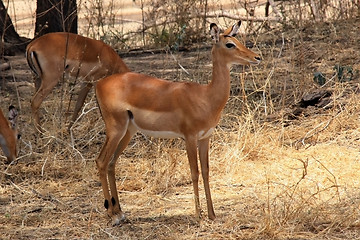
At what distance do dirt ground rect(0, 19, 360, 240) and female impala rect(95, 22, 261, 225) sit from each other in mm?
333

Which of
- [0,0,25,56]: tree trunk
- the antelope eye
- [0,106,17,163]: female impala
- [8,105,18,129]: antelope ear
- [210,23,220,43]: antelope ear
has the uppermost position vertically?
[210,23,220,43]: antelope ear

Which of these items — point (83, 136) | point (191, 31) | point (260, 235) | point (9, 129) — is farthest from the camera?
point (191, 31)

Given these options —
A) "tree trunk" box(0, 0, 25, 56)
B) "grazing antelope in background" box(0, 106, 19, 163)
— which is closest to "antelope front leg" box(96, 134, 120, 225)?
"grazing antelope in background" box(0, 106, 19, 163)

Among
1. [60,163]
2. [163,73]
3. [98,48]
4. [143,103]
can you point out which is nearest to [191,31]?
[163,73]

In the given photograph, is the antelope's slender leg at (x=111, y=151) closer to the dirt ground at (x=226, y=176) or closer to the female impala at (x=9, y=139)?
the dirt ground at (x=226, y=176)

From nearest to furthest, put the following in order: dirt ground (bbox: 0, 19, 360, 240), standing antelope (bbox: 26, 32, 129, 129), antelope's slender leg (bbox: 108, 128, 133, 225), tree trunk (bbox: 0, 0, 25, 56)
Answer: dirt ground (bbox: 0, 19, 360, 240), antelope's slender leg (bbox: 108, 128, 133, 225), standing antelope (bbox: 26, 32, 129, 129), tree trunk (bbox: 0, 0, 25, 56)

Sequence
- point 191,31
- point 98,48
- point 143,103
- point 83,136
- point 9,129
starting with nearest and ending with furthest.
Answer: point 143,103 < point 9,129 < point 83,136 < point 98,48 < point 191,31

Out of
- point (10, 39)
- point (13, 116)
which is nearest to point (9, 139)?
point (13, 116)

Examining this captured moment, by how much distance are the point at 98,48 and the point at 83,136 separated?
120cm

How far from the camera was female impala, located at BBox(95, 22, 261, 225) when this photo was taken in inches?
200

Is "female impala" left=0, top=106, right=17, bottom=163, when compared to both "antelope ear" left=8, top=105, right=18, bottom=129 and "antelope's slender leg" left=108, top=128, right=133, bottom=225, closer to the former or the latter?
"antelope ear" left=8, top=105, right=18, bottom=129

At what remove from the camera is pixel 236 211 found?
533 cm

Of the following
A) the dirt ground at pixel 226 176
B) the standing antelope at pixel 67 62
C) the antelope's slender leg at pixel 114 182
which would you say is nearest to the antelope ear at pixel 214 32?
the antelope's slender leg at pixel 114 182

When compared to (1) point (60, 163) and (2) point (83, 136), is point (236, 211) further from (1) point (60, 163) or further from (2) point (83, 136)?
(2) point (83, 136)
